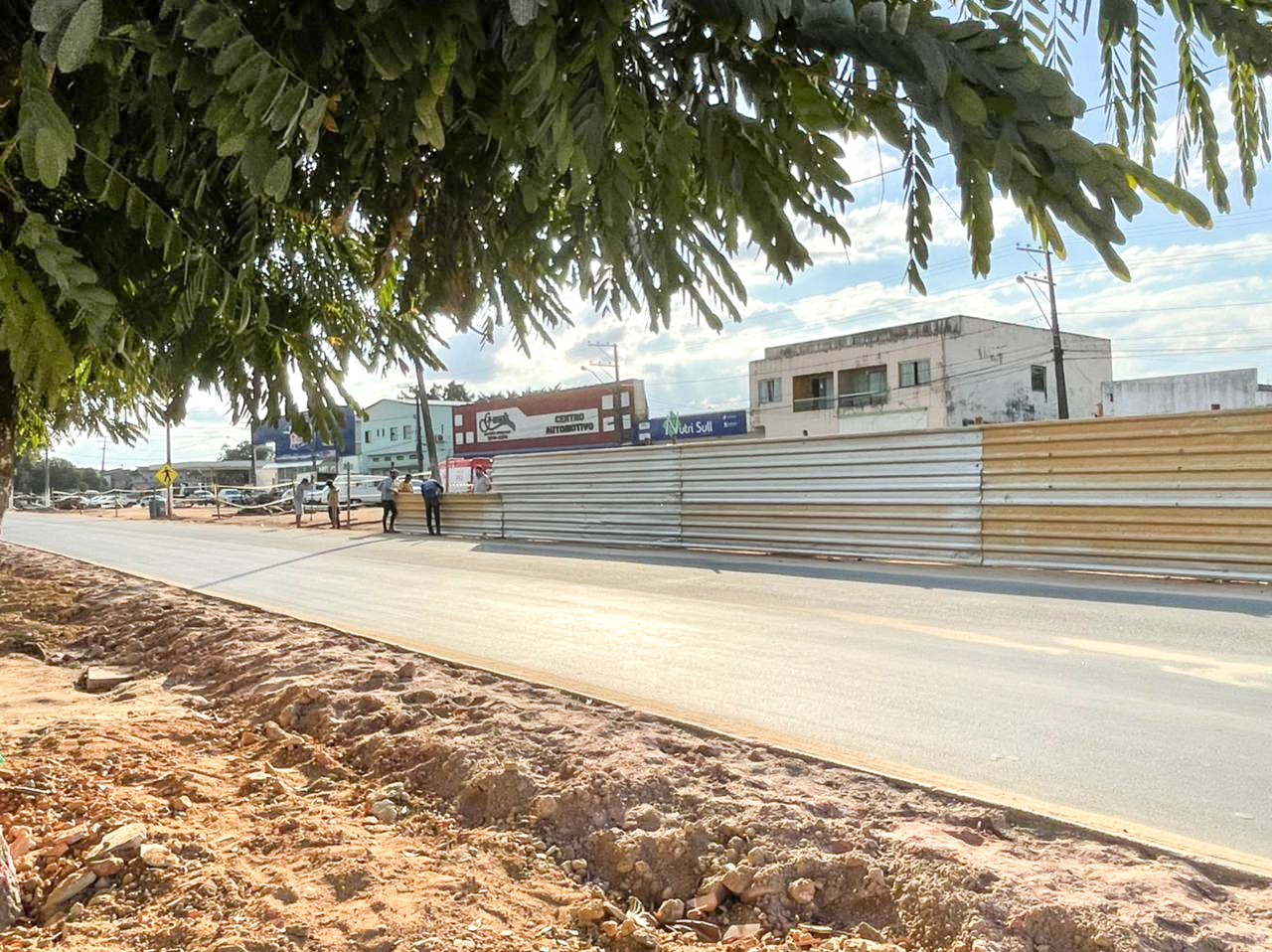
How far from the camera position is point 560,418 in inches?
1881

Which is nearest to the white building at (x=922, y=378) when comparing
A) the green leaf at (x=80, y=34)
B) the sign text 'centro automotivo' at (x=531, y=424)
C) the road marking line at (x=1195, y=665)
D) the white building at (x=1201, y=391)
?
the white building at (x=1201, y=391)

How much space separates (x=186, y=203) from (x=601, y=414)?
43656mm

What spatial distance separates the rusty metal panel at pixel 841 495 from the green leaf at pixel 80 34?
38.3ft

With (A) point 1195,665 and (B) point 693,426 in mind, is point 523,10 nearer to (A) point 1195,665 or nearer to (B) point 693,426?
(A) point 1195,665

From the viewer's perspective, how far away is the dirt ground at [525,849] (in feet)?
8.30

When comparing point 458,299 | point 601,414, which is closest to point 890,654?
point 458,299

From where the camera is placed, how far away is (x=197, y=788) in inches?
152

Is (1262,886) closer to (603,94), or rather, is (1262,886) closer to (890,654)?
(603,94)

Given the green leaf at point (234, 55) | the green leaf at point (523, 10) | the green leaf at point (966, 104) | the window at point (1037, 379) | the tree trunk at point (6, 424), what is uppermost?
the window at point (1037, 379)

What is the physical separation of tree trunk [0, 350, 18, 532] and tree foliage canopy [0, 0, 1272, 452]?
1.45 meters

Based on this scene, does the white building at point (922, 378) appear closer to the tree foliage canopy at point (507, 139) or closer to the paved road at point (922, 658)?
the paved road at point (922, 658)

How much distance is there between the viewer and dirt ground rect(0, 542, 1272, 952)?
2529 millimetres

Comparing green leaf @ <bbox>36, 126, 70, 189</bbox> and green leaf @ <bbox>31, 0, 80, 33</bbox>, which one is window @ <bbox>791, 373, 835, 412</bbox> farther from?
green leaf @ <bbox>31, 0, 80, 33</bbox>

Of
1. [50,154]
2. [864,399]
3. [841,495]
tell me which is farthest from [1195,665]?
[864,399]
